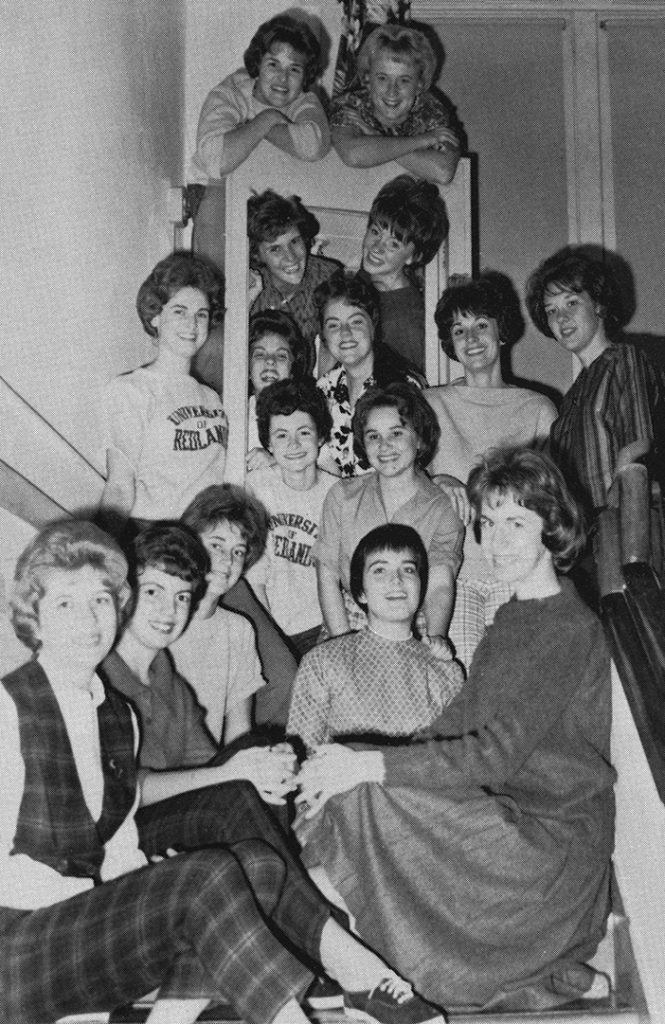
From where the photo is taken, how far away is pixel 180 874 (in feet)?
5.81

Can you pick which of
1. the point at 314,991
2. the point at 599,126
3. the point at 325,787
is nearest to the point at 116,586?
the point at 325,787

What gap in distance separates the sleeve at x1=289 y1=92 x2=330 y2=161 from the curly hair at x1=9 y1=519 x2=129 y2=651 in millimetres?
1884

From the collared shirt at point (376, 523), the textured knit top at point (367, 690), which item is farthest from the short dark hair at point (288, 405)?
the textured knit top at point (367, 690)

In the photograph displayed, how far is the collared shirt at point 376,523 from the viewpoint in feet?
9.44

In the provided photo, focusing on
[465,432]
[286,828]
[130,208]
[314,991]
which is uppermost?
[130,208]

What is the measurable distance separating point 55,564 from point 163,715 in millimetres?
466

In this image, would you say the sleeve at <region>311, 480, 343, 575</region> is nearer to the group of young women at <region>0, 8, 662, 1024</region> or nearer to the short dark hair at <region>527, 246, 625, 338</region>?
the group of young women at <region>0, 8, 662, 1024</region>

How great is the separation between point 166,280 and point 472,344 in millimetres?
842

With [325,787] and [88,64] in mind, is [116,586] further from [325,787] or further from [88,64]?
[88,64]

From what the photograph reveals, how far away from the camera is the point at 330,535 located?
9.66 feet

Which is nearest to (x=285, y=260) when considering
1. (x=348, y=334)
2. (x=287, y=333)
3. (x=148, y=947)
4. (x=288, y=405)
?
(x=287, y=333)

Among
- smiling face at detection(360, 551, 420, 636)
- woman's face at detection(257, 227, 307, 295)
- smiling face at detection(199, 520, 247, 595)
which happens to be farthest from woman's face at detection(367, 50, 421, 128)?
smiling face at detection(360, 551, 420, 636)

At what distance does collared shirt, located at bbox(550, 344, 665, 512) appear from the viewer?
2828mm

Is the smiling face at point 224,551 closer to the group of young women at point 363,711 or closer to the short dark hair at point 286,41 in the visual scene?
the group of young women at point 363,711
